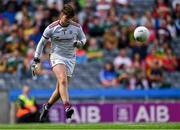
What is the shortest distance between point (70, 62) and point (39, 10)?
38.3ft

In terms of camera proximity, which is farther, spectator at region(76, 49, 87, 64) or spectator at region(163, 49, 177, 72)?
spectator at region(76, 49, 87, 64)

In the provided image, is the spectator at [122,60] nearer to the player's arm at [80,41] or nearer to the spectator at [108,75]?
the spectator at [108,75]

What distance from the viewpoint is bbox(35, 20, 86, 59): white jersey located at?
49.5 feet

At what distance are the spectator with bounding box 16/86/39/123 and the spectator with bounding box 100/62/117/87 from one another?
9.78 feet

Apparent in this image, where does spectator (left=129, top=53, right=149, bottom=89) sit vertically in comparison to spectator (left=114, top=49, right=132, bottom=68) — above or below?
below

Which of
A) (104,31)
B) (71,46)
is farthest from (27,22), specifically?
(71,46)

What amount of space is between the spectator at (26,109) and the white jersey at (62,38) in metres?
5.99

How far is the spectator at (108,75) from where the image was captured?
23398 millimetres

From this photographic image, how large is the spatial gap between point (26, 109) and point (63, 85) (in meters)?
6.64

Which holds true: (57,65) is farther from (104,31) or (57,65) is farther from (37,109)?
(104,31)

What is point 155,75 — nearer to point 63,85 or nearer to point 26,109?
point 26,109

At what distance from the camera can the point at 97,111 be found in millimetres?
21953

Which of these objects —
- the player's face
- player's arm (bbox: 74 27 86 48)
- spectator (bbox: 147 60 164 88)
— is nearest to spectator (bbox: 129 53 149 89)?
spectator (bbox: 147 60 164 88)

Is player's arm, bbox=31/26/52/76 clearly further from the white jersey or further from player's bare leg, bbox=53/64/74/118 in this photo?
player's bare leg, bbox=53/64/74/118
